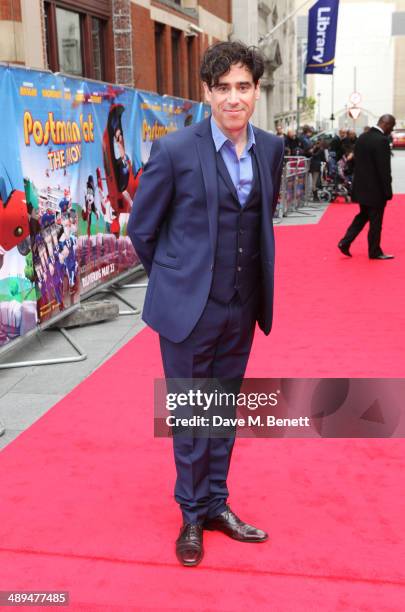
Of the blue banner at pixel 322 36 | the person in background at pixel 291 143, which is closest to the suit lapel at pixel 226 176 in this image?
the person in background at pixel 291 143

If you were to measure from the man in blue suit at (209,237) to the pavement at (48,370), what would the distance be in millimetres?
1837

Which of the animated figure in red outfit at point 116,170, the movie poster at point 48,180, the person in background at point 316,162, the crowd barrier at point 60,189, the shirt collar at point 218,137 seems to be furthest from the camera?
the person in background at point 316,162

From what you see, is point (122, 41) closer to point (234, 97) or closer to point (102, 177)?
point (102, 177)

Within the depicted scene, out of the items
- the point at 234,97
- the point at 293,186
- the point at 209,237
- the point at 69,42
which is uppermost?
the point at 69,42

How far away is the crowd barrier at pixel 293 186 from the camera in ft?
56.0

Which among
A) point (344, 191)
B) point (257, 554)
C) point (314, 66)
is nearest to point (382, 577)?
point (257, 554)

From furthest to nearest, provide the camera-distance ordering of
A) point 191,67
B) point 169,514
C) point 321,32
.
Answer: point 321,32 → point 191,67 → point 169,514

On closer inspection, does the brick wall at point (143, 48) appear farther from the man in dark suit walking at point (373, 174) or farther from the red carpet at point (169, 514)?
the red carpet at point (169, 514)

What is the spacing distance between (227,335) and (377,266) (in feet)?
24.2

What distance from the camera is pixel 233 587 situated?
3117 millimetres

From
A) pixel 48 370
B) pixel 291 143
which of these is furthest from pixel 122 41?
pixel 48 370

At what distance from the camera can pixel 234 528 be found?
346 centimetres

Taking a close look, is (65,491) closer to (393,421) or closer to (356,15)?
(393,421)

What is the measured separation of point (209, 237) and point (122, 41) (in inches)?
542
